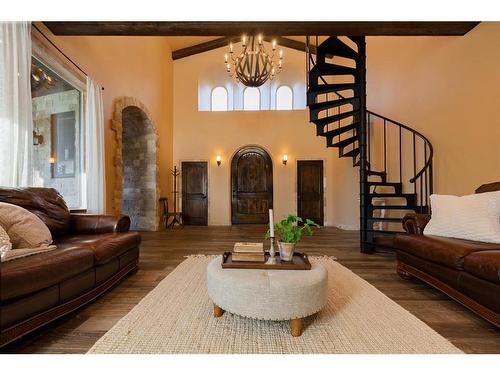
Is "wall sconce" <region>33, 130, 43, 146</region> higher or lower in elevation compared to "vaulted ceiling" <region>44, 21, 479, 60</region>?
lower

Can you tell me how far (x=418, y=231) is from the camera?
2.48m

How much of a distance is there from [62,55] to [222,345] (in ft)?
12.4

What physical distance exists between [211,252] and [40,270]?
2.34 m

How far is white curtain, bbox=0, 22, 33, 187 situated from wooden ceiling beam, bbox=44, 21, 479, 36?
89 centimetres

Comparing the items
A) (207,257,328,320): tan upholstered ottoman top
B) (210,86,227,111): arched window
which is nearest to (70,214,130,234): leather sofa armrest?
(207,257,328,320): tan upholstered ottoman top

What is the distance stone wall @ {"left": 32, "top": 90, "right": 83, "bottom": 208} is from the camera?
301cm

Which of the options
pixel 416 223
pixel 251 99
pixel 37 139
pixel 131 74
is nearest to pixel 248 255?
pixel 416 223

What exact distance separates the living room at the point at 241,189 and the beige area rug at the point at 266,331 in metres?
0.01

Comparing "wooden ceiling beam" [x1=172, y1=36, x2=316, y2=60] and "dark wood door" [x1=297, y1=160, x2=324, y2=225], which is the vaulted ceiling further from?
"wooden ceiling beam" [x1=172, y1=36, x2=316, y2=60]

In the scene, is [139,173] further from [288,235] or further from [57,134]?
[288,235]

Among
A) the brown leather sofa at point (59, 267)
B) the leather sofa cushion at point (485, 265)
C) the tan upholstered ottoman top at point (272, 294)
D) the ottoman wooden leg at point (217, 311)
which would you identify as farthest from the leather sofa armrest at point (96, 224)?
the leather sofa cushion at point (485, 265)

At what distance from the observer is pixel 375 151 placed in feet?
16.8

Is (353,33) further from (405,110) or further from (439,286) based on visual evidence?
(439,286)

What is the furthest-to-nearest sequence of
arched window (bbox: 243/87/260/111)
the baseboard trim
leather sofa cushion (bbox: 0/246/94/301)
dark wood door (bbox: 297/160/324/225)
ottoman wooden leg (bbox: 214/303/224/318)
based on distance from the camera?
1. arched window (bbox: 243/87/260/111)
2. dark wood door (bbox: 297/160/324/225)
3. the baseboard trim
4. ottoman wooden leg (bbox: 214/303/224/318)
5. leather sofa cushion (bbox: 0/246/94/301)
